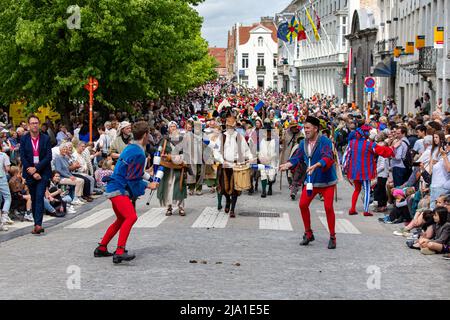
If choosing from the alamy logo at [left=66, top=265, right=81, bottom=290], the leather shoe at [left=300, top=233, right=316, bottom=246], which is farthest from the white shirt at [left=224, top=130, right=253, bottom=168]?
the alamy logo at [left=66, top=265, right=81, bottom=290]

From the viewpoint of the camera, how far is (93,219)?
55.2ft

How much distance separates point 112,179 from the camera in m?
11.6

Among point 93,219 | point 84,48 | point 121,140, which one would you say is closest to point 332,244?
point 93,219

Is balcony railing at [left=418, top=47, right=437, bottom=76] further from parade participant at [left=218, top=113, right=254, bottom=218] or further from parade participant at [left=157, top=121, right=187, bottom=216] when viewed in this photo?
parade participant at [left=157, top=121, right=187, bottom=216]

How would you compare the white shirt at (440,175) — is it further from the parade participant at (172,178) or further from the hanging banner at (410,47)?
the hanging banner at (410,47)

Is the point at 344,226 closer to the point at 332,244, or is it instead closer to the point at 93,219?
the point at 332,244

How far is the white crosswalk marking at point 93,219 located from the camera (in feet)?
51.4

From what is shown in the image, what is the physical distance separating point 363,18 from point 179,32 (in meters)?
36.2

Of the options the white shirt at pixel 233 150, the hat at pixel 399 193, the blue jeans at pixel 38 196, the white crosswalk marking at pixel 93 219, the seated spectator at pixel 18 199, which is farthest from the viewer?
the white shirt at pixel 233 150

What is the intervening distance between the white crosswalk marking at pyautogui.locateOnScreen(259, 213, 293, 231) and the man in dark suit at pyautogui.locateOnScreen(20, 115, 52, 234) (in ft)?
12.2

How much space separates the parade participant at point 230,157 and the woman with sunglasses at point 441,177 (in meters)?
4.13

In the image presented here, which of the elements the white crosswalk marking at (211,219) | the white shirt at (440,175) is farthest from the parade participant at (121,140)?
the white shirt at (440,175)

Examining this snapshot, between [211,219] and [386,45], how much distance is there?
41916 millimetres
